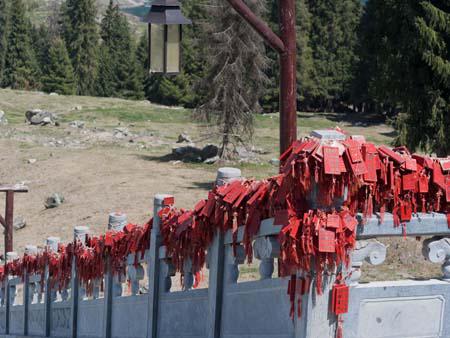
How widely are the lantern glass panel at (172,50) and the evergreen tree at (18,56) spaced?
3357 inches

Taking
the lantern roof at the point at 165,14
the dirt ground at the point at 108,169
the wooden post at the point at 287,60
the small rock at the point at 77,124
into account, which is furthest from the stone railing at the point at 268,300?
the small rock at the point at 77,124

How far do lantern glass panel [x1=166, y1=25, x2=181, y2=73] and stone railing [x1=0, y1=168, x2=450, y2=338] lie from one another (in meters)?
1.71

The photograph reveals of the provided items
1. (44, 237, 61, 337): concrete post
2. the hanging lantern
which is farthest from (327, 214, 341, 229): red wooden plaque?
(44, 237, 61, 337): concrete post

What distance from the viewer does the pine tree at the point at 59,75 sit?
3492 inches

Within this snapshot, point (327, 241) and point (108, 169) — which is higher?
point (327, 241)

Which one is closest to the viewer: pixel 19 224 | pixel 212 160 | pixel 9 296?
pixel 9 296

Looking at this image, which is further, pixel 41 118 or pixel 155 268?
pixel 41 118

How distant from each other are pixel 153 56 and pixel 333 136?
425 cm

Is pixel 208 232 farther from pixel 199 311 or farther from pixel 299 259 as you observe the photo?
pixel 299 259

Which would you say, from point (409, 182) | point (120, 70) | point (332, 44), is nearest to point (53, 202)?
point (409, 182)

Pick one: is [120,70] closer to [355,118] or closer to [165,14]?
[355,118]

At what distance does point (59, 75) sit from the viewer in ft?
294

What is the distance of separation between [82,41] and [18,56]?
7028mm

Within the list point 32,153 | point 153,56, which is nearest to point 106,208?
point 32,153
